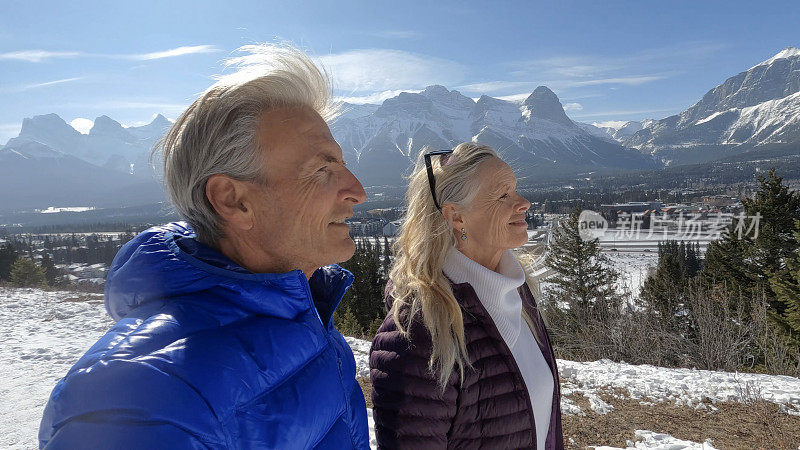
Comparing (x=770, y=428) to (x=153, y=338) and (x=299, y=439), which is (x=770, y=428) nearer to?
(x=299, y=439)

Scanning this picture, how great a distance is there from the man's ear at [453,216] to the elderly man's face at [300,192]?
926 mm

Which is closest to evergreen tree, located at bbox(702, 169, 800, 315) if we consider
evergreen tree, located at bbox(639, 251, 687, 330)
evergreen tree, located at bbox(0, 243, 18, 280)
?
evergreen tree, located at bbox(639, 251, 687, 330)

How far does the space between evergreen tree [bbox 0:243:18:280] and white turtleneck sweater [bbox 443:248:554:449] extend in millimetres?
36154

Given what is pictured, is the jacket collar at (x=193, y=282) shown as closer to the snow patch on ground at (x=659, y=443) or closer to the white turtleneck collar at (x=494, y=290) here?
the white turtleneck collar at (x=494, y=290)

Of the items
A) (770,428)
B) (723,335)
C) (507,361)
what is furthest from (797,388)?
(507,361)

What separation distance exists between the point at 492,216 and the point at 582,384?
213 inches

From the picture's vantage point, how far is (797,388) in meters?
6.16

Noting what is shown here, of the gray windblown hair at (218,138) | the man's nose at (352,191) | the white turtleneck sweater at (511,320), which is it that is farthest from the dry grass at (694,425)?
the gray windblown hair at (218,138)

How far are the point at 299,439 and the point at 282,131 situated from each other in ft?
2.61

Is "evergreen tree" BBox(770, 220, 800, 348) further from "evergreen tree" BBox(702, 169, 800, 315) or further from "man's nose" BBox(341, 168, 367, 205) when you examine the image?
"man's nose" BBox(341, 168, 367, 205)

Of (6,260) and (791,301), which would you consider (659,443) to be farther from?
(6,260)

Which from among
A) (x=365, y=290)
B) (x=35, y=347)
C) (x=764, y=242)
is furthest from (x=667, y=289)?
(x=35, y=347)

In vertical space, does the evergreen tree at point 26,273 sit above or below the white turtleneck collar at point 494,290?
below

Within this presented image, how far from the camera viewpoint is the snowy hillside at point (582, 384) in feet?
17.0
